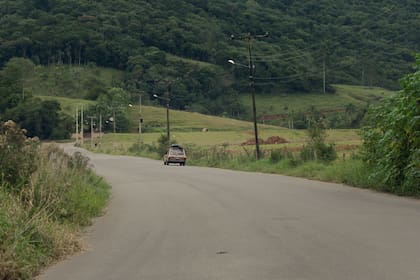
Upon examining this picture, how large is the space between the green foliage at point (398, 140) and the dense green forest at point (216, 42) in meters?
100

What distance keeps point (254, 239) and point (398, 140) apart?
383 inches

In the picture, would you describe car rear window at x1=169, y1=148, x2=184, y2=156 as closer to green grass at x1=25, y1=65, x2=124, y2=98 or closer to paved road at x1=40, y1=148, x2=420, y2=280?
paved road at x1=40, y1=148, x2=420, y2=280

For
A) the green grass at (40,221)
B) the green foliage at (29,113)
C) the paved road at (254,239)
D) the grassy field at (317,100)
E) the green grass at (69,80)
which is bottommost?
the paved road at (254,239)

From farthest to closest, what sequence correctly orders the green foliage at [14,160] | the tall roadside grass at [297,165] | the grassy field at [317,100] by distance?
the grassy field at [317,100], the tall roadside grass at [297,165], the green foliage at [14,160]

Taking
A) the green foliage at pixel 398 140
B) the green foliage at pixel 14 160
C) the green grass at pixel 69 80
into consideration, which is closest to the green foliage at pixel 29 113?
the green foliage at pixel 398 140

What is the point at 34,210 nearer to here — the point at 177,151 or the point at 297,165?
the point at 297,165

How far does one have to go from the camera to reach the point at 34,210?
11.8m

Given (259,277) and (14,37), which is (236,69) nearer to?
(14,37)

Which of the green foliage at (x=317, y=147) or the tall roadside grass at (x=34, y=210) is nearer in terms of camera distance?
the tall roadside grass at (x=34, y=210)

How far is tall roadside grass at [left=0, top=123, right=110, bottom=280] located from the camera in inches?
361

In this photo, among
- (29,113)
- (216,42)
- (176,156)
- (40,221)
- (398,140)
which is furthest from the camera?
(216,42)

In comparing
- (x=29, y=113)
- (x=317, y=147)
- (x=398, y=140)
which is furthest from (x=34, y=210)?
(x=29, y=113)

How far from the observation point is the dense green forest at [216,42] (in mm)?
135875

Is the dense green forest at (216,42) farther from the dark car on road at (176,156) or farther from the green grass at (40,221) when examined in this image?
the green grass at (40,221)
